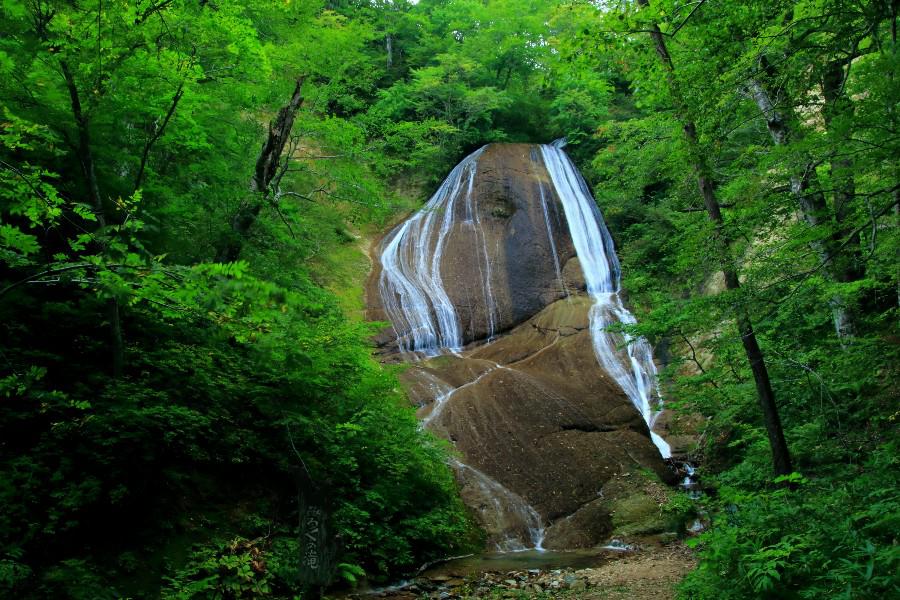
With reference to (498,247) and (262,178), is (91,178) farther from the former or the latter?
(498,247)

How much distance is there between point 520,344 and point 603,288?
477 cm

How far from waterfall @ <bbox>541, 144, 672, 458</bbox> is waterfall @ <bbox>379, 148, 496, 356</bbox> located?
3558mm

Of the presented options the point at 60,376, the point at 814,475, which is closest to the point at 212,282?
the point at 60,376

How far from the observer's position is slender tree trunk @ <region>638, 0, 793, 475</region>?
6.42m

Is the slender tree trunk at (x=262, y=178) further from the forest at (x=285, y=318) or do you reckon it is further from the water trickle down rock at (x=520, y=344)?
the water trickle down rock at (x=520, y=344)

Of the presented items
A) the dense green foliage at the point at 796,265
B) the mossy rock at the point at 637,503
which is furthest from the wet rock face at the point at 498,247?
the dense green foliage at the point at 796,265

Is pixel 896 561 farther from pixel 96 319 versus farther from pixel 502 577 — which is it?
pixel 96 319

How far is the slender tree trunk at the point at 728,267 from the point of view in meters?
6.42

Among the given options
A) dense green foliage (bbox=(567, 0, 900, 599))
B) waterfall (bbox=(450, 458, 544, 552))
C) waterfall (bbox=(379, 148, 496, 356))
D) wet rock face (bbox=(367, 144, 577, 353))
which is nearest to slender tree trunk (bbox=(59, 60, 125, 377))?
dense green foliage (bbox=(567, 0, 900, 599))

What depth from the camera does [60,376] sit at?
16.7ft

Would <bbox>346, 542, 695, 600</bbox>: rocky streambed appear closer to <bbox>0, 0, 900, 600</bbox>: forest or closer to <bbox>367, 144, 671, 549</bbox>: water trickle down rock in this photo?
<bbox>0, 0, 900, 600</bbox>: forest

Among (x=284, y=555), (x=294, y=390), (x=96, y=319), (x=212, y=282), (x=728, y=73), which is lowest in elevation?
(x=284, y=555)

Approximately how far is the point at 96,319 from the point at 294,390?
2.21m

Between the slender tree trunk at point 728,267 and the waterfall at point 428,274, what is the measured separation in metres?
7.65
